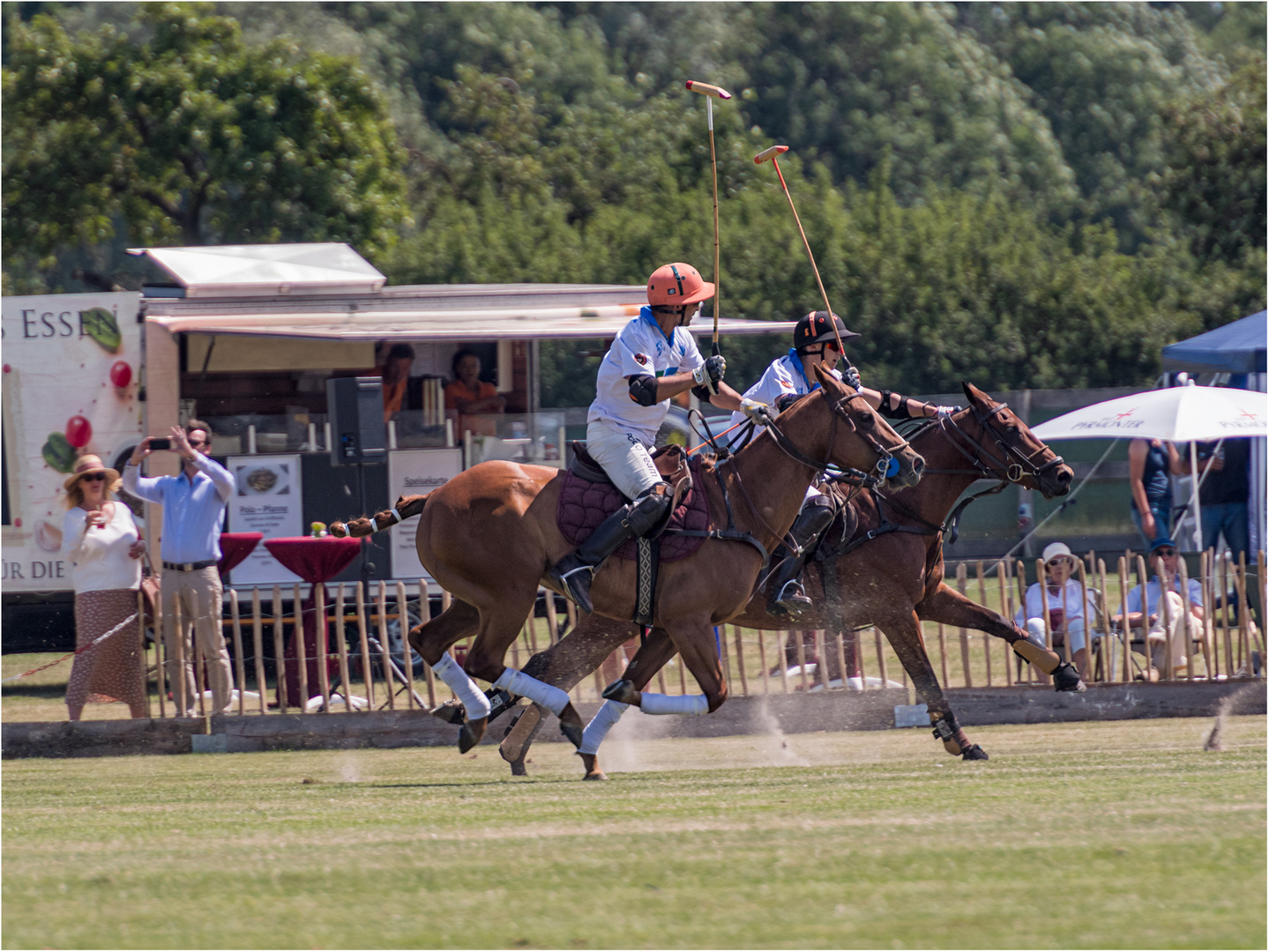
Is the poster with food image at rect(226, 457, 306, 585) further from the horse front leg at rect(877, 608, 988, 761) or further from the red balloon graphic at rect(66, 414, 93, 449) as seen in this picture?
the horse front leg at rect(877, 608, 988, 761)

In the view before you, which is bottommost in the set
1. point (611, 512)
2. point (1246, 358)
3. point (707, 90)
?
point (611, 512)

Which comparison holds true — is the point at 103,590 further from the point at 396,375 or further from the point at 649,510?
the point at 649,510

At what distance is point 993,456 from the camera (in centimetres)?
952

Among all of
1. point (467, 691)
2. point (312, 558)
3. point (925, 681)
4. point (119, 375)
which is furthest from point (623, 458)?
point (119, 375)

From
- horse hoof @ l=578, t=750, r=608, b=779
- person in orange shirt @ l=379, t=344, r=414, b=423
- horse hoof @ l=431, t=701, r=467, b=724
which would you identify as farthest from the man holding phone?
horse hoof @ l=578, t=750, r=608, b=779

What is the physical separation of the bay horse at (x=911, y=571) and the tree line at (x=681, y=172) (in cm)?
1848

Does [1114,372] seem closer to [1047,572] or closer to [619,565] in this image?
[1047,572]

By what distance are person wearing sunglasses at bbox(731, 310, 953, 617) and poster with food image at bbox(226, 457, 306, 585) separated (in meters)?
5.44

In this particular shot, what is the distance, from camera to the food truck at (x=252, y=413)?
567 inches

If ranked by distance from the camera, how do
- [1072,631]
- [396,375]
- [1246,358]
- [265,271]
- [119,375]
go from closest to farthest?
[1072,631]
[119,375]
[265,271]
[396,375]
[1246,358]

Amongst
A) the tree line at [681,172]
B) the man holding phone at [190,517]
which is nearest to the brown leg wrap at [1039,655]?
the man holding phone at [190,517]

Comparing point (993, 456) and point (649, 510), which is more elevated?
point (993, 456)

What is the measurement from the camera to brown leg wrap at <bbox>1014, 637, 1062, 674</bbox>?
949cm

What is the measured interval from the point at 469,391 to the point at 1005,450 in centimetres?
739
